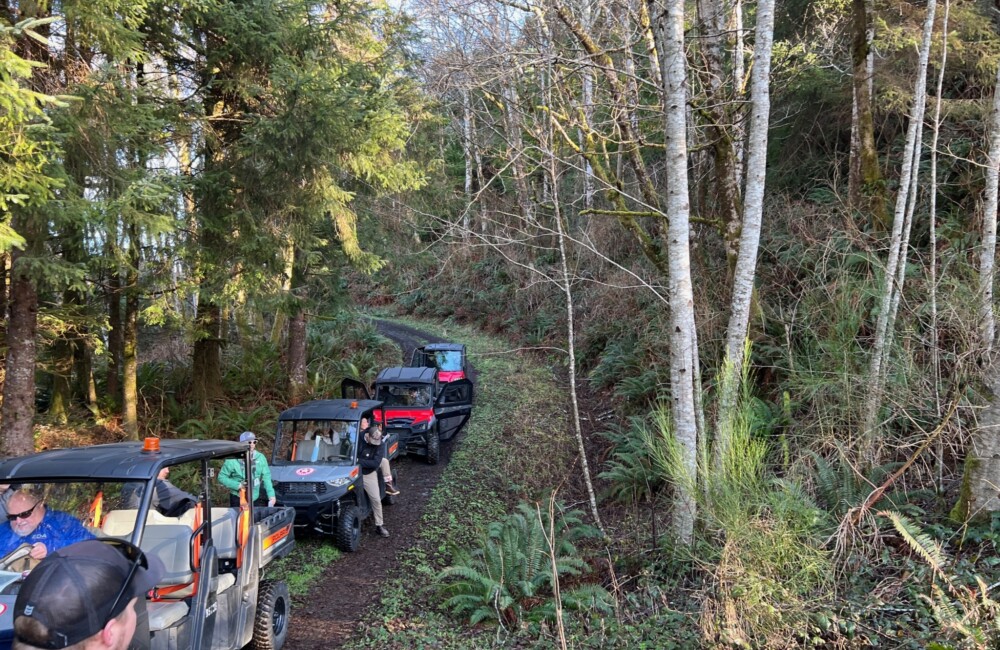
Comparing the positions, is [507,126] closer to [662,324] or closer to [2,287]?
[662,324]

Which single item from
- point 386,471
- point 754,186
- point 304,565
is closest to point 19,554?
point 304,565

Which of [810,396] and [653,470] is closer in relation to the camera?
[810,396]

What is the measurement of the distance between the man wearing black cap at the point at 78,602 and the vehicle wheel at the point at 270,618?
11.5 ft

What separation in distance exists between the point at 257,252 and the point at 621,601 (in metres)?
7.88

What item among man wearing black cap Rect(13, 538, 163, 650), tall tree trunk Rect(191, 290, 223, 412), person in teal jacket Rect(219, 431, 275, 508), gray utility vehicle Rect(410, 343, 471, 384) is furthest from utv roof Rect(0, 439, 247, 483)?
gray utility vehicle Rect(410, 343, 471, 384)

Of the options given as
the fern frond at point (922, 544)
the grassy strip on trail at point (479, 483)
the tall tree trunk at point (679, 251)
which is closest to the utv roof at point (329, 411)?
the grassy strip on trail at point (479, 483)

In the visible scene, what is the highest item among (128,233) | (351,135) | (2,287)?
(351,135)

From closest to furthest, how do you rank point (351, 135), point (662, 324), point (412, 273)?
1. point (351, 135)
2. point (662, 324)
3. point (412, 273)

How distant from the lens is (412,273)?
1113 inches

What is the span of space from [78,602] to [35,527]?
2381mm

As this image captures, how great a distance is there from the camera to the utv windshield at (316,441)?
332 inches

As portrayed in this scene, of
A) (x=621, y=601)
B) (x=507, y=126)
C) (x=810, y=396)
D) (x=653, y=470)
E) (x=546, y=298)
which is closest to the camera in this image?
(x=621, y=601)

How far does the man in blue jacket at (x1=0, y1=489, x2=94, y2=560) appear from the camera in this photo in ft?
11.7

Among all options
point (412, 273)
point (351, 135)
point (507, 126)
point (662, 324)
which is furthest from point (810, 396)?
point (412, 273)
